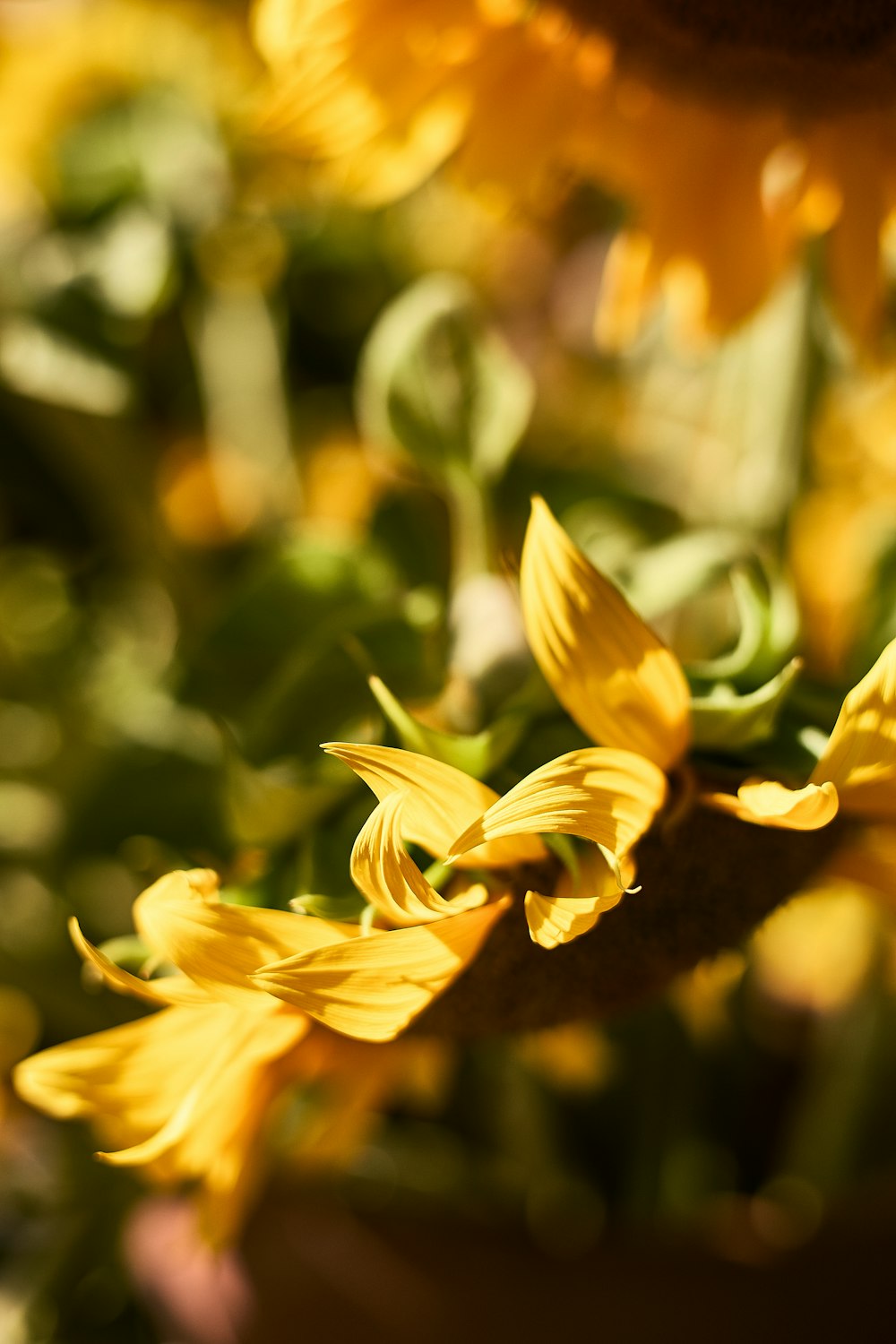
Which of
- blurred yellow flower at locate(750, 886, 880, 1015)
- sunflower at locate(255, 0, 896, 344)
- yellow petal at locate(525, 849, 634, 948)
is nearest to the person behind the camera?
yellow petal at locate(525, 849, 634, 948)

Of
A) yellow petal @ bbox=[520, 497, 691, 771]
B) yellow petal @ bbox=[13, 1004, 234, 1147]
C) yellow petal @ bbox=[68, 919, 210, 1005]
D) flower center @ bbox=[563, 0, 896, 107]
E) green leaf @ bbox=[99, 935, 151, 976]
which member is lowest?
yellow petal @ bbox=[13, 1004, 234, 1147]

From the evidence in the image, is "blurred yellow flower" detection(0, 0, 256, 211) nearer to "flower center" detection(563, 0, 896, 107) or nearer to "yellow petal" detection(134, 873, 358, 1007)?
"flower center" detection(563, 0, 896, 107)

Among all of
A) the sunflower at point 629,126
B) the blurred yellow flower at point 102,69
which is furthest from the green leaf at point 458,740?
the blurred yellow flower at point 102,69

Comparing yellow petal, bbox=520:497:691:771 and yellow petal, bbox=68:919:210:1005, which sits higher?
yellow petal, bbox=520:497:691:771

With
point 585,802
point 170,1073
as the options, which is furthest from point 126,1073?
point 585,802

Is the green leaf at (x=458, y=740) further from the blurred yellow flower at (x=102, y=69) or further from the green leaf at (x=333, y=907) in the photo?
the blurred yellow flower at (x=102, y=69)

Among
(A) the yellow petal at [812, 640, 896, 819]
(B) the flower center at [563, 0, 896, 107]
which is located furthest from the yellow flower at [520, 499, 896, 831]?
(B) the flower center at [563, 0, 896, 107]

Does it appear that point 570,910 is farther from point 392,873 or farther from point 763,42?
point 763,42
